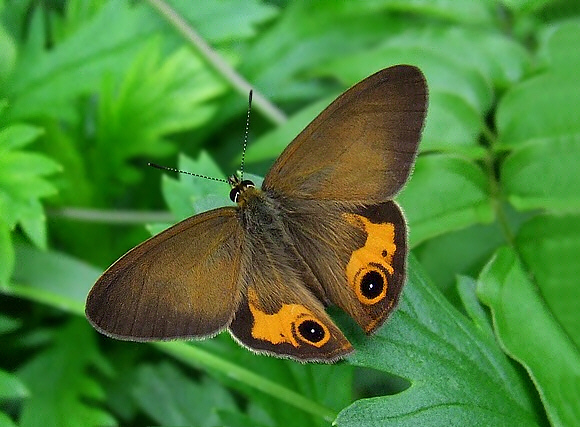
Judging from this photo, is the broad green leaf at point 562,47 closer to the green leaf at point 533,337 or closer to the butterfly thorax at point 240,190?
the green leaf at point 533,337

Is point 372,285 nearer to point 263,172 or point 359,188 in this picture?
point 359,188

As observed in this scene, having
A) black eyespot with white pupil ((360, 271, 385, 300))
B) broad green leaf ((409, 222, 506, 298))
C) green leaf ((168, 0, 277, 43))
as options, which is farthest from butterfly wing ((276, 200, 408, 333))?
green leaf ((168, 0, 277, 43))

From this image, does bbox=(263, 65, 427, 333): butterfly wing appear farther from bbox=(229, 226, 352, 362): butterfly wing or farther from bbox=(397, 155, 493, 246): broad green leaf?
bbox=(397, 155, 493, 246): broad green leaf

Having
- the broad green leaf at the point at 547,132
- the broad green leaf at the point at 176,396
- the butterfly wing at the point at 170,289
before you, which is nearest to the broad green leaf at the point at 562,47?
the broad green leaf at the point at 547,132

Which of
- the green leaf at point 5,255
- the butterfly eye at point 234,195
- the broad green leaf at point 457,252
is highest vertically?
the butterfly eye at point 234,195

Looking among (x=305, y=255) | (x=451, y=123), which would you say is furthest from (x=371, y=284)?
(x=451, y=123)

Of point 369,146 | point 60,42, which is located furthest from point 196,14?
point 369,146

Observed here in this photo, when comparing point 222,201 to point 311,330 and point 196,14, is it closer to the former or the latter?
point 311,330

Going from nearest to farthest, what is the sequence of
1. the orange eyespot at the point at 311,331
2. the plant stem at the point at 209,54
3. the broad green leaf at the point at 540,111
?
1. the orange eyespot at the point at 311,331
2. the broad green leaf at the point at 540,111
3. the plant stem at the point at 209,54
